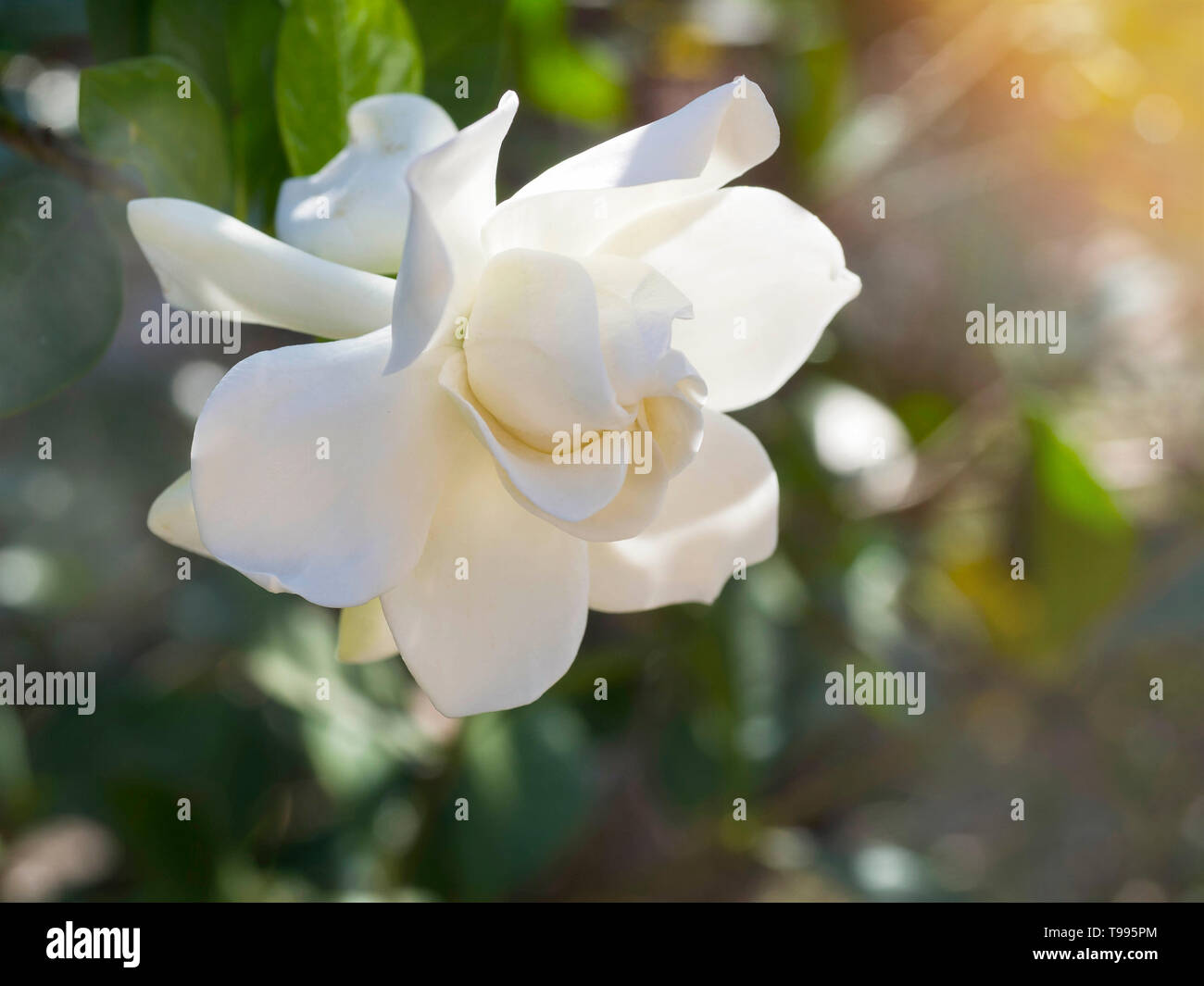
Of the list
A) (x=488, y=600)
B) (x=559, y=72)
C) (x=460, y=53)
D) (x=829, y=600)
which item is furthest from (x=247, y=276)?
(x=829, y=600)

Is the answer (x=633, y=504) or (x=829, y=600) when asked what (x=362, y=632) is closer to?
(x=633, y=504)

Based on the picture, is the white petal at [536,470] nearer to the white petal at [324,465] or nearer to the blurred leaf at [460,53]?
the white petal at [324,465]

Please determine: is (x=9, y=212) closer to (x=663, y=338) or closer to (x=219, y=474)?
(x=219, y=474)

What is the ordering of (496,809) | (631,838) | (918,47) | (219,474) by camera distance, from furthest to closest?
(631,838) → (918,47) → (496,809) → (219,474)

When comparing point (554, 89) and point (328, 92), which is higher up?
point (554, 89)

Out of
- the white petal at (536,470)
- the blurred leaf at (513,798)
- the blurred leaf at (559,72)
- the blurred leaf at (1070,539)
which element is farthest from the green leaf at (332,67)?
the blurred leaf at (1070,539)

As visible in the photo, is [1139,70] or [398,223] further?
[1139,70]

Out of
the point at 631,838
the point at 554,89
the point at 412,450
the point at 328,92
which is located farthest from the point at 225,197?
the point at 631,838
